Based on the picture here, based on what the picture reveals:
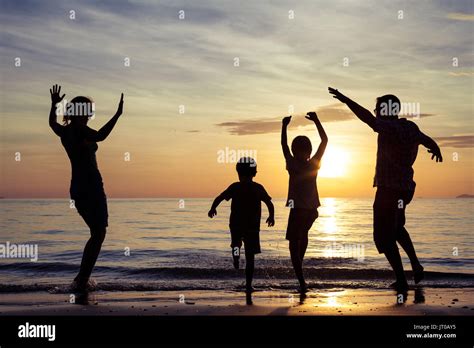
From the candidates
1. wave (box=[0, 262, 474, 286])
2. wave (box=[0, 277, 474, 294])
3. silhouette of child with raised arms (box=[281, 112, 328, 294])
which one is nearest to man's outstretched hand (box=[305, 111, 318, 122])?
silhouette of child with raised arms (box=[281, 112, 328, 294])

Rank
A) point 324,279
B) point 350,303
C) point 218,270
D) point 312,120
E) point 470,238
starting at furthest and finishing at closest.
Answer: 1. point 470,238
2. point 218,270
3. point 324,279
4. point 312,120
5. point 350,303

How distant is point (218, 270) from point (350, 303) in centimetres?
486

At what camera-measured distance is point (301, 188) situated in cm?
764

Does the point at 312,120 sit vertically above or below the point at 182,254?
above

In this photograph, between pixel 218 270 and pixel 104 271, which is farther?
pixel 104 271

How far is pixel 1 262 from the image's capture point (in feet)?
43.6

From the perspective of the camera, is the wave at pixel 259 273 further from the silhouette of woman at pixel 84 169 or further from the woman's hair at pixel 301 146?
the silhouette of woman at pixel 84 169

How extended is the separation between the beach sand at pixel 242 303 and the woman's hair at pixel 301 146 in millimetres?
1961

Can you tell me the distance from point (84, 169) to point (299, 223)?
3.00 meters

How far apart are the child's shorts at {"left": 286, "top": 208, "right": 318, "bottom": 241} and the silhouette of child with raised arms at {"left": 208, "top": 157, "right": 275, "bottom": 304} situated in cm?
41

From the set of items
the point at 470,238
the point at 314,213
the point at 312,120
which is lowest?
the point at 470,238

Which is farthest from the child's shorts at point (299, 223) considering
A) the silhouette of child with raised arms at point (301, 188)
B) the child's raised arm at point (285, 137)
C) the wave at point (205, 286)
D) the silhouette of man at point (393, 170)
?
the wave at point (205, 286)
